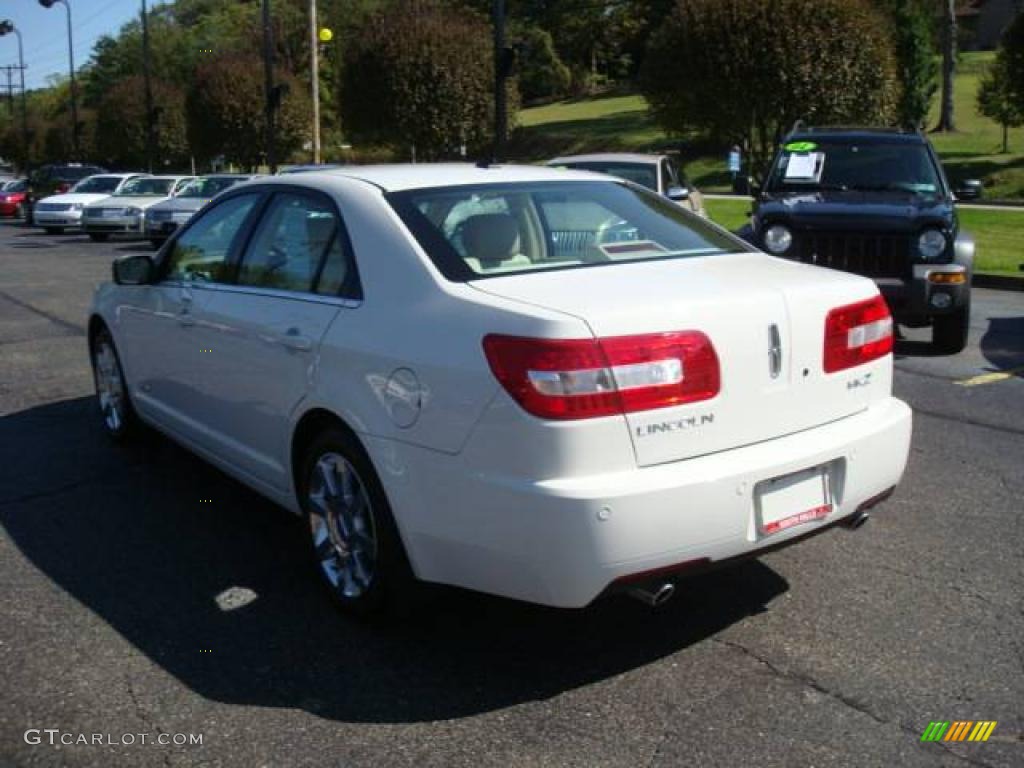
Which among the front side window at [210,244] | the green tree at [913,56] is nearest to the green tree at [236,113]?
the green tree at [913,56]

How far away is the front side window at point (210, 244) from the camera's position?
4.72m

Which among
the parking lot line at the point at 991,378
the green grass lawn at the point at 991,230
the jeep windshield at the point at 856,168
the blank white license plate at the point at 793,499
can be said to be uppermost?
the jeep windshield at the point at 856,168

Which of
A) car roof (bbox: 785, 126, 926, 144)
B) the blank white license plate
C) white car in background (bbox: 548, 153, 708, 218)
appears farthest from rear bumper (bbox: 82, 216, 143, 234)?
the blank white license plate

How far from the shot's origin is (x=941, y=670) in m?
3.40

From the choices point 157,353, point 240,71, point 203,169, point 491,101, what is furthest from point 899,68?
point 157,353

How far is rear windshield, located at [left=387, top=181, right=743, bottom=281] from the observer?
3678mm

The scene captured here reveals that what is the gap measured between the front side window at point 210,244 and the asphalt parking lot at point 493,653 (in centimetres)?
110

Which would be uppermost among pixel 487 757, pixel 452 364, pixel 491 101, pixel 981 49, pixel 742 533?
pixel 981 49

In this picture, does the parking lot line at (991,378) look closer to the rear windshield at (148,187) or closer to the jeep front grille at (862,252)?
the jeep front grille at (862,252)

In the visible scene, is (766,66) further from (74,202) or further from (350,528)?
Result: (350,528)

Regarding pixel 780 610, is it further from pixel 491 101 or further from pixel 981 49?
pixel 981 49

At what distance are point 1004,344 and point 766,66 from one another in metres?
12.0

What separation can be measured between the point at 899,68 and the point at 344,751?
46.6 m

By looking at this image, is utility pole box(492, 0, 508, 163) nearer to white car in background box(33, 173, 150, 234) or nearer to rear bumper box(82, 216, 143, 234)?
rear bumper box(82, 216, 143, 234)
